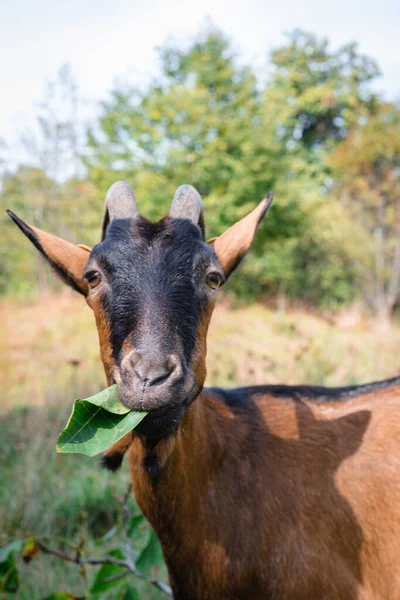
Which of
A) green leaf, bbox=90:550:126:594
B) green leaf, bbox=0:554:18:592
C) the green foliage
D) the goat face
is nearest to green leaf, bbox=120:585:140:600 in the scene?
green leaf, bbox=90:550:126:594

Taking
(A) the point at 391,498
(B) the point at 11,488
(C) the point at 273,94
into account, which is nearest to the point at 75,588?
(B) the point at 11,488

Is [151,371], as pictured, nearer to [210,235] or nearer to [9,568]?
[9,568]

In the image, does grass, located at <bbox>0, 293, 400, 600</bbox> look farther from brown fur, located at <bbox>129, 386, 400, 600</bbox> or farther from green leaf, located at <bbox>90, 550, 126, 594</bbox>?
brown fur, located at <bbox>129, 386, 400, 600</bbox>

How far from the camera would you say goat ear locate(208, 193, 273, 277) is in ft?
9.70

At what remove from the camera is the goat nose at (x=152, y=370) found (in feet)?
6.50

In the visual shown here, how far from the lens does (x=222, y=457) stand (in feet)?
9.32

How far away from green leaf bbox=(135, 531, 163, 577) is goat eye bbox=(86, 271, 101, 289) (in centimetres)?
216

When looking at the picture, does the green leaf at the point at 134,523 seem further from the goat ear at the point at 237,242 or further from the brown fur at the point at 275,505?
the goat ear at the point at 237,242

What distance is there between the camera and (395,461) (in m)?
2.94

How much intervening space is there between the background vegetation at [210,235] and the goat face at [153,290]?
2097mm

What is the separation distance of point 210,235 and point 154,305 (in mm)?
16883

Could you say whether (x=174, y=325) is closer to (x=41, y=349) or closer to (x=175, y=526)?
(x=175, y=526)

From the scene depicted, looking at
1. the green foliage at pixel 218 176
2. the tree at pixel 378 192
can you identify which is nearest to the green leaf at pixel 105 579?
the green foliage at pixel 218 176

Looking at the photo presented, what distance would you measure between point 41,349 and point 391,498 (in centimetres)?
1116
